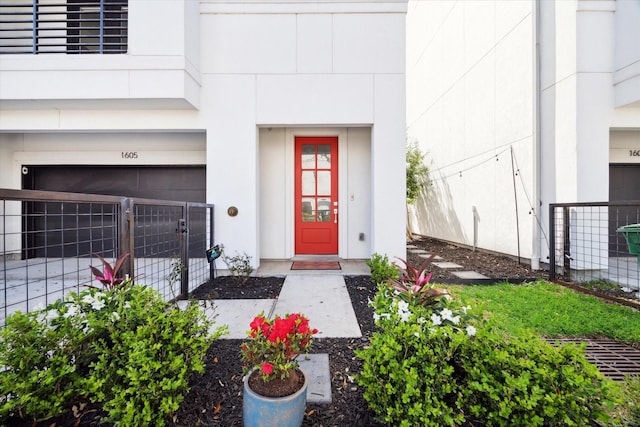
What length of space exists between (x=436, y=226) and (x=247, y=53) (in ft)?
23.3

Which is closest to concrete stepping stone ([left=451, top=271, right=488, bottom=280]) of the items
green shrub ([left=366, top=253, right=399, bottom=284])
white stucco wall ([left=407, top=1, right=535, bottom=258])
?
white stucco wall ([left=407, top=1, right=535, bottom=258])

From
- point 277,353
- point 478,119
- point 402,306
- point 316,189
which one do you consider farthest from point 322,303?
point 478,119

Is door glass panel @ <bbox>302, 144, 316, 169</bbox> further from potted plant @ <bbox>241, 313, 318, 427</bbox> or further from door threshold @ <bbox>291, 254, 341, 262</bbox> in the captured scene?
potted plant @ <bbox>241, 313, 318, 427</bbox>

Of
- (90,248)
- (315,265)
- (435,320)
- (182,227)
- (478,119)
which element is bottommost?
(315,265)

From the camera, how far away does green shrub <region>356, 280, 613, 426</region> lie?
1.25 m

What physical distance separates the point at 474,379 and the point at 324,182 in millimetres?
4406

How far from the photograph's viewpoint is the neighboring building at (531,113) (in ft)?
14.6

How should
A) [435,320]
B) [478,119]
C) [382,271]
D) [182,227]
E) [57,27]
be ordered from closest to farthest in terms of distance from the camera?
[435,320] < [182,227] < [382,271] < [57,27] < [478,119]

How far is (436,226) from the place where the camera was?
29.0ft

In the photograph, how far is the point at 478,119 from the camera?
21.6 feet

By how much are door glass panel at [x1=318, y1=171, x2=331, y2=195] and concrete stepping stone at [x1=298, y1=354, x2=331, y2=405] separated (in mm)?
3661

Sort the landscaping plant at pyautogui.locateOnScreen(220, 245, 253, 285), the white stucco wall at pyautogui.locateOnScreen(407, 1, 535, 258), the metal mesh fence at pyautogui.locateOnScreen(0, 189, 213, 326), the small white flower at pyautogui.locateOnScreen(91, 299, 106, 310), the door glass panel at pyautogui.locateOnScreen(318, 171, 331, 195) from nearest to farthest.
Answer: the small white flower at pyautogui.locateOnScreen(91, 299, 106, 310), the metal mesh fence at pyautogui.locateOnScreen(0, 189, 213, 326), the landscaping plant at pyautogui.locateOnScreen(220, 245, 253, 285), the white stucco wall at pyautogui.locateOnScreen(407, 1, 535, 258), the door glass panel at pyautogui.locateOnScreen(318, 171, 331, 195)

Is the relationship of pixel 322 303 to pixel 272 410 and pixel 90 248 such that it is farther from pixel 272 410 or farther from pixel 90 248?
pixel 90 248

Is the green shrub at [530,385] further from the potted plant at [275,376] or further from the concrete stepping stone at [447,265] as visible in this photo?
the concrete stepping stone at [447,265]
